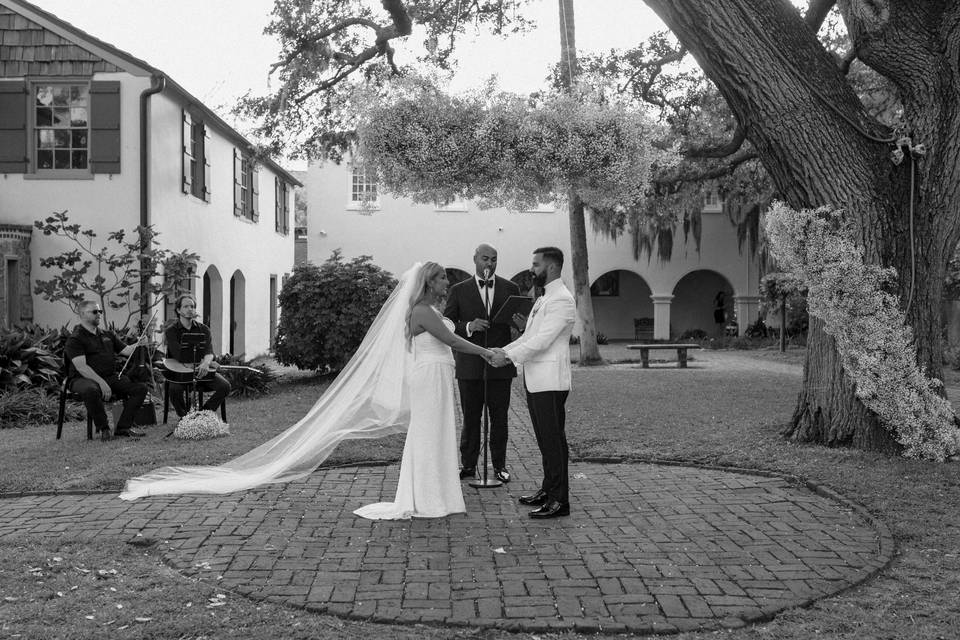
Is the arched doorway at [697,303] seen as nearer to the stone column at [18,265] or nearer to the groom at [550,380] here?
the stone column at [18,265]

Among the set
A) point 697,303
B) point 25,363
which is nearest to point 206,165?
point 25,363

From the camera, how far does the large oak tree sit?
736 cm

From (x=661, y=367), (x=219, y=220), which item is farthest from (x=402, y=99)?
(x=661, y=367)

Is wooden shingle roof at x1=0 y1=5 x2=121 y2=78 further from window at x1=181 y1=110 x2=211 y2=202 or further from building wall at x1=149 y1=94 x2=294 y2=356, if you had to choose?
window at x1=181 y1=110 x2=211 y2=202

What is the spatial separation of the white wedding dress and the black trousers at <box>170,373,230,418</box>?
14.1ft

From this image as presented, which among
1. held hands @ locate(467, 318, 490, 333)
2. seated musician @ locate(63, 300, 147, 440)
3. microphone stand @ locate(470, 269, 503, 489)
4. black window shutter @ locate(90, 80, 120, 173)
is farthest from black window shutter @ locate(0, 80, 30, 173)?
held hands @ locate(467, 318, 490, 333)

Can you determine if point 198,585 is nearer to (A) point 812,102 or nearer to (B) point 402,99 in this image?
(B) point 402,99

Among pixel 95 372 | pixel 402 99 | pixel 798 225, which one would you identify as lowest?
pixel 95 372

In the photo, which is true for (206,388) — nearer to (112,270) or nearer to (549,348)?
(112,270)

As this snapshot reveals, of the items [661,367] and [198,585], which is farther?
[661,367]

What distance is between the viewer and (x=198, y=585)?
14.4 ft

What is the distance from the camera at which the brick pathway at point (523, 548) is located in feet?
13.7

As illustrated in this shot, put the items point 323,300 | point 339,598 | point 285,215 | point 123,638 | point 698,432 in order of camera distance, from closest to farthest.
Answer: point 123,638
point 339,598
point 698,432
point 323,300
point 285,215

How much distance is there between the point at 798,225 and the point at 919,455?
2172 millimetres
